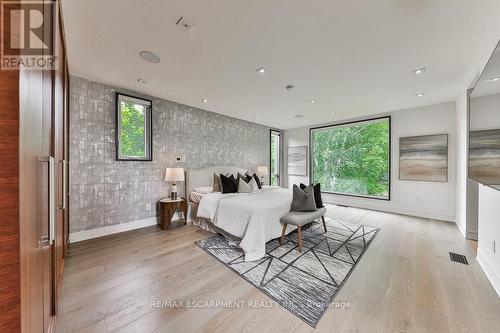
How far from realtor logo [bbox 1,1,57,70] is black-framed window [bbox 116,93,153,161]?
2.74 meters

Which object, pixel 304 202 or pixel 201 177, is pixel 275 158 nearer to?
pixel 201 177

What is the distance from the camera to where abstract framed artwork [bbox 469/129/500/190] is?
191cm

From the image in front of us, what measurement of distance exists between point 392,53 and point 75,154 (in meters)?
4.63

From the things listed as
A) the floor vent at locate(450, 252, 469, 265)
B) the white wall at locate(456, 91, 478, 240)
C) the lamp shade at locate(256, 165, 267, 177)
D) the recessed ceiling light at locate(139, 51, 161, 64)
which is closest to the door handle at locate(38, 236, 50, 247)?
the recessed ceiling light at locate(139, 51, 161, 64)

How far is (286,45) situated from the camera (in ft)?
7.08

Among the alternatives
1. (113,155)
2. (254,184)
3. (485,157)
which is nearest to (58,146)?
(113,155)

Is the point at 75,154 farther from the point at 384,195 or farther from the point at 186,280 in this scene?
the point at 384,195

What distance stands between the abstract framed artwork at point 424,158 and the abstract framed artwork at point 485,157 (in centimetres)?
191

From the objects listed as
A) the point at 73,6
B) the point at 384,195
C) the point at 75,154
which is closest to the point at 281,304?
the point at 73,6

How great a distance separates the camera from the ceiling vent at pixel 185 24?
5.88 ft

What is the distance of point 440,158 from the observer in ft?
13.5

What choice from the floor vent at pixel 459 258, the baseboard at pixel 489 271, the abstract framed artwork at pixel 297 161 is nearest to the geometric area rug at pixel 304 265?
the floor vent at pixel 459 258

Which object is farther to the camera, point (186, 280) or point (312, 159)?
point (312, 159)

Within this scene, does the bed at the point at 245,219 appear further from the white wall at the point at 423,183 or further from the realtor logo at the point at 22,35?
the white wall at the point at 423,183
